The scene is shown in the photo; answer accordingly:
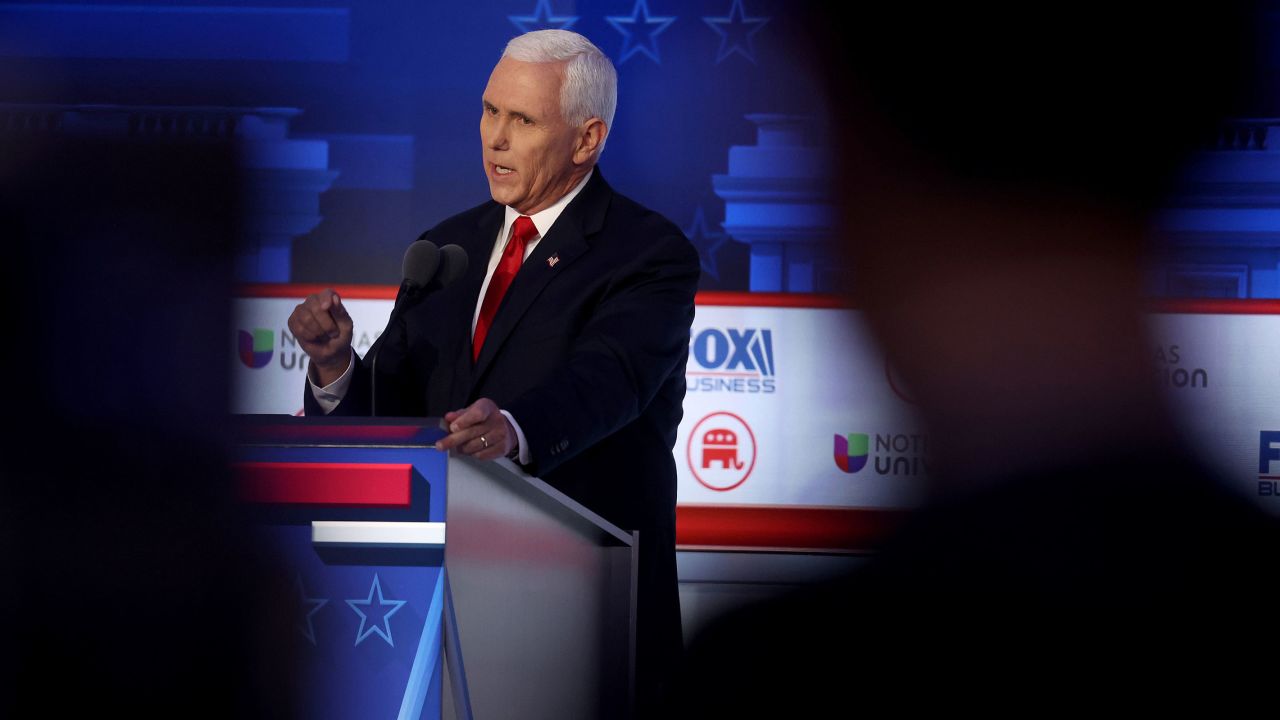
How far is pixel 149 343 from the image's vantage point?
875 millimetres

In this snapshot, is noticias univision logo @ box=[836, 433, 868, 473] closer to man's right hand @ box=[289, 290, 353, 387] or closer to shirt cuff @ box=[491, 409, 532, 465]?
man's right hand @ box=[289, 290, 353, 387]

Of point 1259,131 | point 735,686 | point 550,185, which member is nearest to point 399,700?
point 550,185

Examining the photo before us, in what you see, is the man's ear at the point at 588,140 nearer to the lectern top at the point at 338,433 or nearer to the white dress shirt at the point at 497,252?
the white dress shirt at the point at 497,252

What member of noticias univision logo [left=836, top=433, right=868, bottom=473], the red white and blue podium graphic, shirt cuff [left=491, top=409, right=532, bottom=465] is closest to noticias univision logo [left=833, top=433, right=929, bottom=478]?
noticias univision logo [left=836, top=433, right=868, bottom=473]

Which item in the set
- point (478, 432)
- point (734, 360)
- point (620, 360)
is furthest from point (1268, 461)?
point (478, 432)

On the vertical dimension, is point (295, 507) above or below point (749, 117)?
below

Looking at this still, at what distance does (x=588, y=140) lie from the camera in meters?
2.12

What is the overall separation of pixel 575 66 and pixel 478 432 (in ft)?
3.41

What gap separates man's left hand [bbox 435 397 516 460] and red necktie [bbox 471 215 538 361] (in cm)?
70

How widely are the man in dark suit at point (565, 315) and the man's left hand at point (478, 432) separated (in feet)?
1.55

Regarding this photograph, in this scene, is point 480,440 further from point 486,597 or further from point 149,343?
point 149,343

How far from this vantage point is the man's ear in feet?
6.91

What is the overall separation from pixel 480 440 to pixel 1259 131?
3045 mm

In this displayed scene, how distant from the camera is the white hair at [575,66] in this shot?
2041mm
